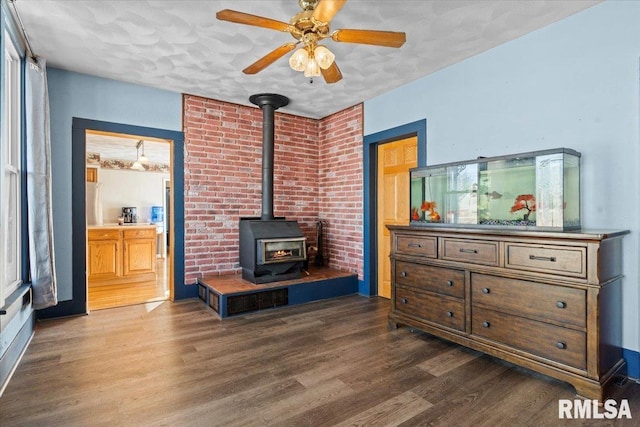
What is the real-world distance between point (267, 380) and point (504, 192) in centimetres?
226

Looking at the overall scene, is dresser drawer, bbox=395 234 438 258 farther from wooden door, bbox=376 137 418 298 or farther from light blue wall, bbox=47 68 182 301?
light blue wall, bbox=47 68 182 301

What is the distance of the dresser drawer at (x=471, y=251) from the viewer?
8.14ft

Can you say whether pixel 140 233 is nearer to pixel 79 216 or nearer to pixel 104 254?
pixel 104 254

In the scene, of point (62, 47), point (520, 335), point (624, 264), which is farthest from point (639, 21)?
point (62, 47)

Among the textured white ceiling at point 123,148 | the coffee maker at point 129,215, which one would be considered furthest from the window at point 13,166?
the coffee maker at point 129,215

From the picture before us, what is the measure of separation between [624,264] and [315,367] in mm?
2263

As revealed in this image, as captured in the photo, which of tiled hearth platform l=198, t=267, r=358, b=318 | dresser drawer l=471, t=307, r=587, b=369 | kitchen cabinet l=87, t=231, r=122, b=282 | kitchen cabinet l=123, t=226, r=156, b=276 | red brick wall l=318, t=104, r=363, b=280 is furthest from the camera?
kitchen cabinet l=123, t=226, r=156, b=276

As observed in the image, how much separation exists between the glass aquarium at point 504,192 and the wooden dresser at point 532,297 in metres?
0.23

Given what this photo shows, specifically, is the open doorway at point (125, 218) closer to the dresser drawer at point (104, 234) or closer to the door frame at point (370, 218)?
the dresser drawer at point (104, 234)

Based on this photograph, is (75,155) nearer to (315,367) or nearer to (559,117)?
(315,367)

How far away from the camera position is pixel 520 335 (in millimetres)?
2316

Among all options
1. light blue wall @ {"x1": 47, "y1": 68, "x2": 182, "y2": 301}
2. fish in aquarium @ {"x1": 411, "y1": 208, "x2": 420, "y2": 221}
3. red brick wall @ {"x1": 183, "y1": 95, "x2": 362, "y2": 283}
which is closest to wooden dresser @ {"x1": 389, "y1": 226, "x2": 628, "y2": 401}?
fish in aquarium @ {"x1": 411, "y1": 208, "x2": 420, "y2": 221}

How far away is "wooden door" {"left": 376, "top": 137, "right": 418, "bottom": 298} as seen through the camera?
14.0 feet

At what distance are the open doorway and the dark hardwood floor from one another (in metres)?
1.52
